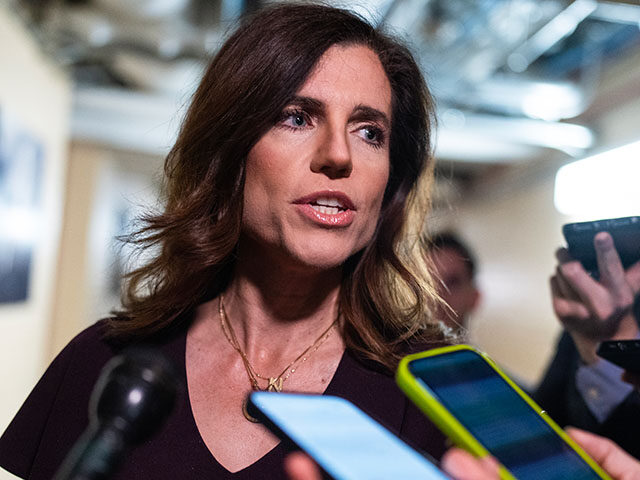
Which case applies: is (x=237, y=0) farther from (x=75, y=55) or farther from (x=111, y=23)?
(x=75, y=55)

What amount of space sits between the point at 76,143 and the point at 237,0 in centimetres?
255

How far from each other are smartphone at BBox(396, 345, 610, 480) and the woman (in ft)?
1.23

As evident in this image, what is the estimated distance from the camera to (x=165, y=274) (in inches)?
49.4

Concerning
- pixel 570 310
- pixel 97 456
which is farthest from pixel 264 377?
pixel 97 456

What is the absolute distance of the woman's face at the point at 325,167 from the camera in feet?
3.26

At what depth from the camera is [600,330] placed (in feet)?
3.44

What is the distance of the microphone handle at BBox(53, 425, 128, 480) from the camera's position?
1.39 ft

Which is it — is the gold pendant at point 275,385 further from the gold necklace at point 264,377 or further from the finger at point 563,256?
the finger at point 563,256

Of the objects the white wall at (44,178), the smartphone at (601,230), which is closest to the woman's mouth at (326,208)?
the smartphone at (601,230)

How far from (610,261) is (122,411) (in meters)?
0.84

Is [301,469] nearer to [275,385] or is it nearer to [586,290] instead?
[275,385]

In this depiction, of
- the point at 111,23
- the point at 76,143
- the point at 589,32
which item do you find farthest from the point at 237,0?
the point at 76,143

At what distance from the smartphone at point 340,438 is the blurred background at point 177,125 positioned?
1923mm

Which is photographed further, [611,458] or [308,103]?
[308,103]
